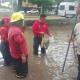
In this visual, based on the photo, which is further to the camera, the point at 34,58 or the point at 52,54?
the point at 52,54

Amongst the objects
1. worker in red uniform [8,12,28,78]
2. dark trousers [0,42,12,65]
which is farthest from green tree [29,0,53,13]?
worker in red uniform [8,12,28,78]

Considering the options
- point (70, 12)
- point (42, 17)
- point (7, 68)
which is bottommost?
point (70, 12)

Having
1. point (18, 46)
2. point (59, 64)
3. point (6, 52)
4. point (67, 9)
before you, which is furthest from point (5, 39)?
point (67, 9)

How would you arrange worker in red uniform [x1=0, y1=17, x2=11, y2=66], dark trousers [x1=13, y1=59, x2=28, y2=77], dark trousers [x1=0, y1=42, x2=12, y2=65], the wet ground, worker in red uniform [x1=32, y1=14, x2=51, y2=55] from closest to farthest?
dark trousers [x1=13, y1=59, x2=28, y2=77] < the wet ground < worker in red uniform [x1=0, y1=17, x2=11, y2=66] < dark trousers [x1=0, y1=42, x2=12, y2=65] < worker in red uniform [x1=32, y1=14, x2=51, y2=55]

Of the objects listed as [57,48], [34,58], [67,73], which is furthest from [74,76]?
[57,48]

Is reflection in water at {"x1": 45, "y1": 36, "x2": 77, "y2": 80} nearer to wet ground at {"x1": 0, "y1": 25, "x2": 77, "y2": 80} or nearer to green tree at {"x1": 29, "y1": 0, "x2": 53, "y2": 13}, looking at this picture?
wet ground at {"x1": 0, "y1": 25, "x2": 77, "y2": 80}

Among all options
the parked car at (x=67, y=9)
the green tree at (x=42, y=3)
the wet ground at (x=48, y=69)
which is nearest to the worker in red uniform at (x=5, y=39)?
the wet ground at (x=48, y=69)

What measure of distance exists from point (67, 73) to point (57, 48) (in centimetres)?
503

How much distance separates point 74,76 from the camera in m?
9.04

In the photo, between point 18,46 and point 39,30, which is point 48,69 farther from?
point 39,30

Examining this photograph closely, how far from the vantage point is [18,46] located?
8.38m

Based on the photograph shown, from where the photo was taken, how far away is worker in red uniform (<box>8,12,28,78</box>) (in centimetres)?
822

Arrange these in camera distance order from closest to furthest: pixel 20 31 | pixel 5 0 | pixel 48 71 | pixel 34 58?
1. pixel 20 31
2. pixel 48 71
3. pixel 34 58
4. pixel 5 0

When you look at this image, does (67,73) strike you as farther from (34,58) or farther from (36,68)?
(34,58)
